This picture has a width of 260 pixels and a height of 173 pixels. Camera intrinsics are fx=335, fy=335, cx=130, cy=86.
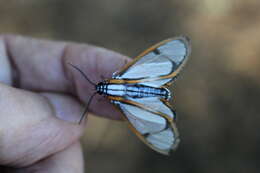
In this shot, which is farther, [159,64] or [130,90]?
[159,64]

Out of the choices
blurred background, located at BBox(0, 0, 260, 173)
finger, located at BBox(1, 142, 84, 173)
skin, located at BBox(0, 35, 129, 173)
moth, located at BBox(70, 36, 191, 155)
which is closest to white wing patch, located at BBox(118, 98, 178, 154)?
moth, located at BBox(70, 36, 191, 155)

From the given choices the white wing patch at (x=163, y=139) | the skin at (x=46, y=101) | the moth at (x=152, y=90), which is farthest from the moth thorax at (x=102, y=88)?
the white wing patch at (x=163, y=139)

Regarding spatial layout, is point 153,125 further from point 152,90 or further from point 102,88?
point 102,88

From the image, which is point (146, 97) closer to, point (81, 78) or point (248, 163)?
point (81, 78)

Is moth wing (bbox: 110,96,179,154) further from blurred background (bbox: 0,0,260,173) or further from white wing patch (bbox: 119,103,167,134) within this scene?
blurred background (bbox: 0,0,260,173)

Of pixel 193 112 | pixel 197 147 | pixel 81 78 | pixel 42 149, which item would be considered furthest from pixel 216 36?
pixel 42 149

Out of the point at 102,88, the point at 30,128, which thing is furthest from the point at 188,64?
the point at 30,128
